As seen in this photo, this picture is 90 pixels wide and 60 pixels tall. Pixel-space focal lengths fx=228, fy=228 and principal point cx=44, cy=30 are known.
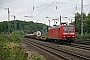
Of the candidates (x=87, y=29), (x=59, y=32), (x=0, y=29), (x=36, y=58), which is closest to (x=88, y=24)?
(x=87, y=29)

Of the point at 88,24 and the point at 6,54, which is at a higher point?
the point at 88,24

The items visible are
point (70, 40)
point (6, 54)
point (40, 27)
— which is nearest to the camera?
point (6, 54)

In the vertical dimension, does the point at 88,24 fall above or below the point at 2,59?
above

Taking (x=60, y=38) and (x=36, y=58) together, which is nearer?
(x=36, y=58)

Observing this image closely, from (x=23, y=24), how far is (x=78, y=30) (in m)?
44.9

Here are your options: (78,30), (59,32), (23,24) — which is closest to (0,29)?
(78,30)

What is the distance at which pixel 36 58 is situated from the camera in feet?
40.2

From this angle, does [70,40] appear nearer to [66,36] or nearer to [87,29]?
[66,36]

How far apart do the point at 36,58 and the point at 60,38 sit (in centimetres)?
2158

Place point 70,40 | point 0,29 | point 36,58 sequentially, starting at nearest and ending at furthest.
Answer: point 36,58
point 70,40
point 0,29

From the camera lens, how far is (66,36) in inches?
1314

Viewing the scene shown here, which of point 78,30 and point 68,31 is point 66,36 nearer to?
point 68,31

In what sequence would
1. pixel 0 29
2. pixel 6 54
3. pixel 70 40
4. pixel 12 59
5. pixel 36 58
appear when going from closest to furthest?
pixel 12 59
pixel 6 54
pixel 36 58
pixel 70 40
pixel 0 29

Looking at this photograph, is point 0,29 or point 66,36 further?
point 0,29
